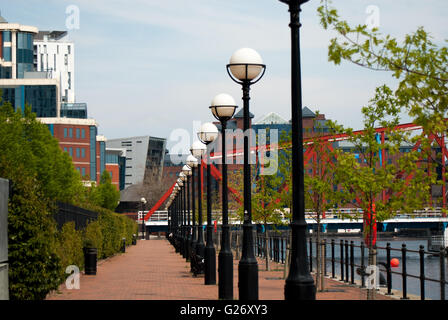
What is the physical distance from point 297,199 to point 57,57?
186940 mm

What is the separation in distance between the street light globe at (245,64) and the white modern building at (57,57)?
174 metres

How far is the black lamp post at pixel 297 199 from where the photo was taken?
29.7 feet

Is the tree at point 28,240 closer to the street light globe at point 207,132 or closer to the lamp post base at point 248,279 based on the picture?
the lamp post base at point 248,279

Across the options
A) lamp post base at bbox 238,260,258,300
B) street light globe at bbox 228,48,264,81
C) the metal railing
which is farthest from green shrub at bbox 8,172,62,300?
the metal railing

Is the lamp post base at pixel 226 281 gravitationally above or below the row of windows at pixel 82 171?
below

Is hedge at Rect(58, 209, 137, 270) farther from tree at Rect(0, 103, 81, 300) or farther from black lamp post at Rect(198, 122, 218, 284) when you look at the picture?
black lamp post at Rect(198, 122, 218, 284)

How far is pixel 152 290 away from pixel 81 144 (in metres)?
108

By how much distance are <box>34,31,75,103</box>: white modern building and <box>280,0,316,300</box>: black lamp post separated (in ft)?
585

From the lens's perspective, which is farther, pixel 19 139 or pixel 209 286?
pixel 19 139

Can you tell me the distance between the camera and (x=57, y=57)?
622 ft

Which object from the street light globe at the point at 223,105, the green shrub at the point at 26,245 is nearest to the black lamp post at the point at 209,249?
the street light globe at the point at 223,105
